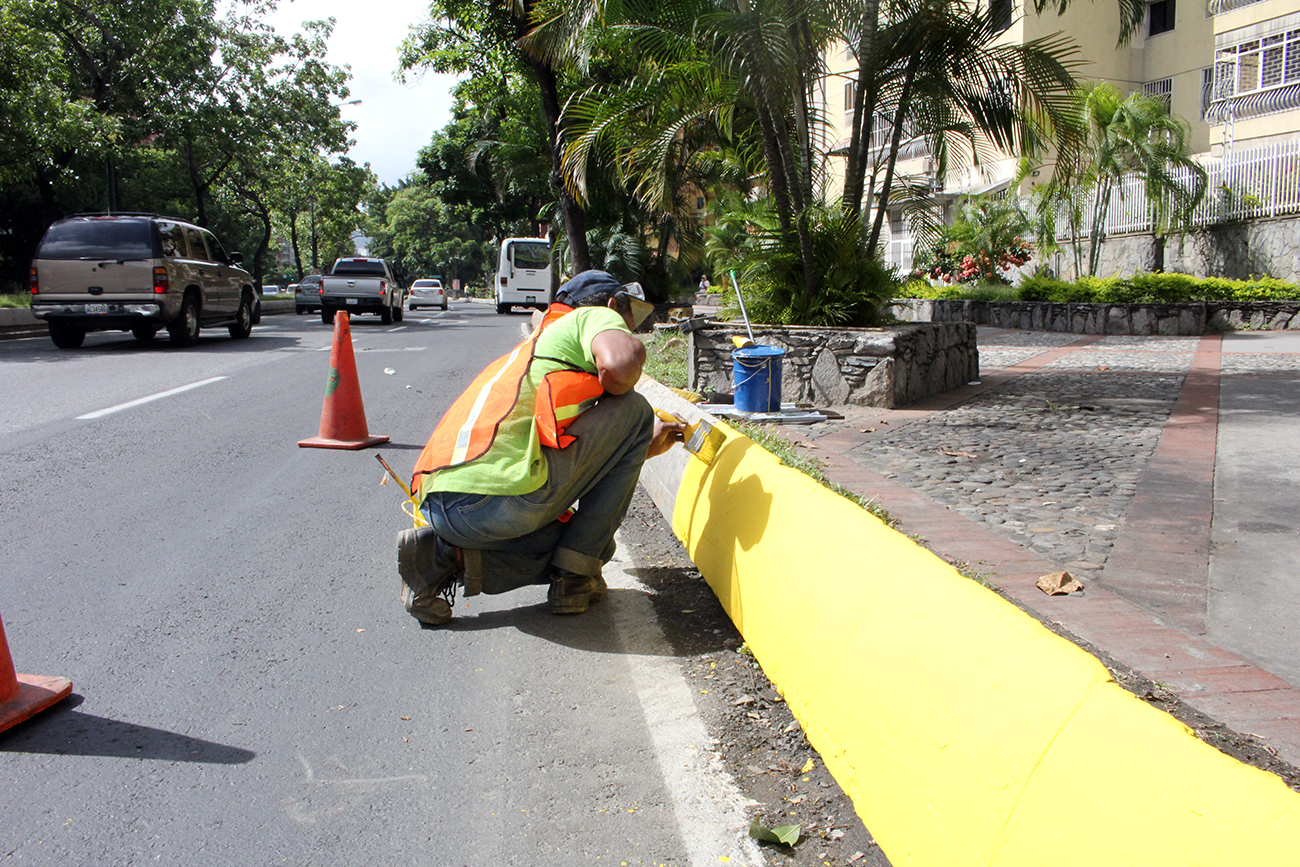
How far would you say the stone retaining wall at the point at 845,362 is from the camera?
353 inches

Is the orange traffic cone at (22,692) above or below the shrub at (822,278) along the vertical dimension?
below

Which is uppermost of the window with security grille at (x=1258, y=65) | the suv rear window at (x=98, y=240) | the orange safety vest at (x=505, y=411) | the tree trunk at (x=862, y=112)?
the window with security grille at (x=1258, y=65)

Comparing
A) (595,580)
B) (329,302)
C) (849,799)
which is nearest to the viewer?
(849,799)

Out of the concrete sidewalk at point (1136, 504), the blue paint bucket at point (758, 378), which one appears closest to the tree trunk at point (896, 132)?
the concrete sidewalk at point (1136, 504)

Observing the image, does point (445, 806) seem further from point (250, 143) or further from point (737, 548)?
point (250, 143)

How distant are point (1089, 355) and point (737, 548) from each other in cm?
1163

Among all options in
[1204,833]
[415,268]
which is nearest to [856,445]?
[1204,833]

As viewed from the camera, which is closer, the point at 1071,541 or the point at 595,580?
the point at 595,580

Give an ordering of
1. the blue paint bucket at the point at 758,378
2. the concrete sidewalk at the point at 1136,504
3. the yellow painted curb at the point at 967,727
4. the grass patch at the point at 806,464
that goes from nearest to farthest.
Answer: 1. the yellow painted curb at the point at 967,727
2. the concrete sidewalk at the point at 1136,504
3. the grass patch at the point at 806,464
4. the blue paint bucket at the point at 758,378

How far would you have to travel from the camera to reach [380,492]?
20.3 feet

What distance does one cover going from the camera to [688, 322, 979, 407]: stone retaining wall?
29.5 feet

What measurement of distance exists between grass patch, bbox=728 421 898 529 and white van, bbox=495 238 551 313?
27.7 m

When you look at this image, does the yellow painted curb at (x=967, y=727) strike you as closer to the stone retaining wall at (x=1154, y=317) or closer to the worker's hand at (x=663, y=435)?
the worker's hand at (x=663, y=435)

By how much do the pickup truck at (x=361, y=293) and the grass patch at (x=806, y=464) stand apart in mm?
19251
